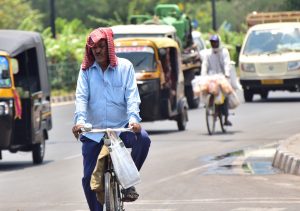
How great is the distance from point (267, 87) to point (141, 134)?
23.8 meters

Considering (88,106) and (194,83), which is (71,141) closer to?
(194,83)

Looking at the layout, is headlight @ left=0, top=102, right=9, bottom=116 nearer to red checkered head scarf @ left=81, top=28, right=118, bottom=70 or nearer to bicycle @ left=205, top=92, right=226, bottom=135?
bicycle @ left=205, top=92, right=226, bottom=135

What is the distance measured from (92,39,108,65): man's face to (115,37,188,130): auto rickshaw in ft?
48.0

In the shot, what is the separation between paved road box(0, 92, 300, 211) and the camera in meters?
13.0

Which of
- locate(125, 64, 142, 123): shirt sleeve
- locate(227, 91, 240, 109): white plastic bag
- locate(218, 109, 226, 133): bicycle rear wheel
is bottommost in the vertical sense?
locate(218, 109, 226, 133): bicycle rear wheel

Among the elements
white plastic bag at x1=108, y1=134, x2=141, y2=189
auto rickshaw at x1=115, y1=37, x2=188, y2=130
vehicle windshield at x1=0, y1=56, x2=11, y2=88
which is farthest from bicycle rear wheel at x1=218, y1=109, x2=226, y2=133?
white plastic bag at x1=108, y1=134, x2=141, y2=189

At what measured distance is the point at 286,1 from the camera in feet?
106

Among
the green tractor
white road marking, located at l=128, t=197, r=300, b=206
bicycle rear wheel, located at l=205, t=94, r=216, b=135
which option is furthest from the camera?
the green tractor

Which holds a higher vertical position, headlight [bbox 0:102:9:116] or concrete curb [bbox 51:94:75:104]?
headlight [bbox 0:102:9:116]

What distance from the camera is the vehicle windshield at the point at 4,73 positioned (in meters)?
18.2

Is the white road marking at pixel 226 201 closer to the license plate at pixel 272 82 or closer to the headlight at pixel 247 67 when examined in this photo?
the license plate at pixel 272 82

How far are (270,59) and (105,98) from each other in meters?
23.9

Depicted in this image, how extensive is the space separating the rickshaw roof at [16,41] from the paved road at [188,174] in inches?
67.1

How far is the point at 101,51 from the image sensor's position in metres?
9.83
